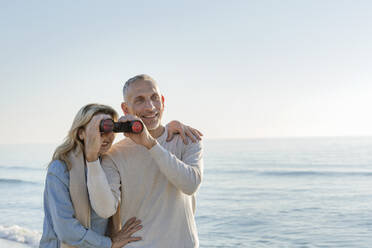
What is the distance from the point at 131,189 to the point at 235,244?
21.2ft

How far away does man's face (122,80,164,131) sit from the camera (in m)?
2.33

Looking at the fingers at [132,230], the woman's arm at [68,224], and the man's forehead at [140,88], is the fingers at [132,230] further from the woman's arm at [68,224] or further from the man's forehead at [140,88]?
the man's forehead at [140,88]

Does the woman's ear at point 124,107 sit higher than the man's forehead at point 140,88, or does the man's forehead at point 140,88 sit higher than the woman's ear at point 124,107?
the man's forehead at point 140,88

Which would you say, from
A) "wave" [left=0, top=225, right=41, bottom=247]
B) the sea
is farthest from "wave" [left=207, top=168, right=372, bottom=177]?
"wave" [left=0, top=225, right=41, bottom=247]

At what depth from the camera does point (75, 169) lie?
7.56ft

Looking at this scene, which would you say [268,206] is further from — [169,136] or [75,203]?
[75,203]

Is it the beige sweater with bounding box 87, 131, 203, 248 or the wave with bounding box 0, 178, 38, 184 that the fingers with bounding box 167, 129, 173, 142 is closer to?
the beige sweater with bounding box 87, 131, 203, 248

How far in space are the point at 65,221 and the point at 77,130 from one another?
0.50 m

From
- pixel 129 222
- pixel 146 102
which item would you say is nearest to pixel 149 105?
pixel 146 102

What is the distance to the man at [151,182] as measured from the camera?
2.25m

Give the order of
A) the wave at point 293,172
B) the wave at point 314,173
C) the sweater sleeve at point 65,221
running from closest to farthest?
the sweater sleeve at point 65,221, the wave at point 314,173, the wave at point 293,172

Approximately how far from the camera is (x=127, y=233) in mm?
2262

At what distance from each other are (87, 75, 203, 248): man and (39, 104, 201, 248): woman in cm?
8

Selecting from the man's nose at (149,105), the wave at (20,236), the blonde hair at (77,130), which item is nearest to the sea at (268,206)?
the wave at (20,236)
